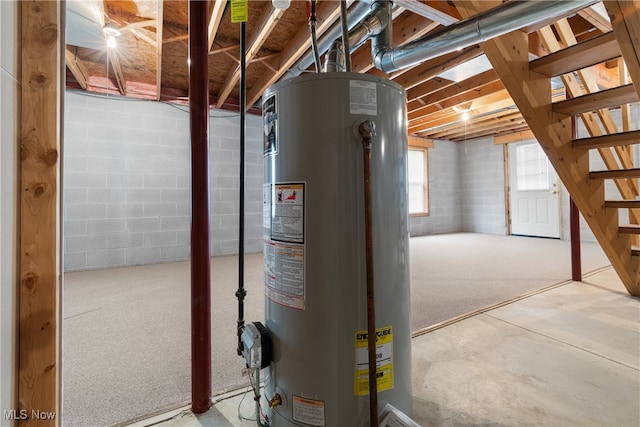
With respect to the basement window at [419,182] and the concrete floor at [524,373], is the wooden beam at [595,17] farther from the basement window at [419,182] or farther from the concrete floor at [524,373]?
the basement window at [419,182]

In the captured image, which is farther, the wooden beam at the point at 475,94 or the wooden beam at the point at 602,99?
the wooden beam at the point at 475,94

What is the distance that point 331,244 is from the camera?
0.90 m

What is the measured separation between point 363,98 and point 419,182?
629 cm

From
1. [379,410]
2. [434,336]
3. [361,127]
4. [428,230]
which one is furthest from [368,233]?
[428,230]

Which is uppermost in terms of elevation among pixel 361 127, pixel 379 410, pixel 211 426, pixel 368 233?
pixel 361 127

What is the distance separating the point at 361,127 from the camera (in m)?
0.88

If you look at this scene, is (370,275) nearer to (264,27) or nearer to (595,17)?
(264,27)

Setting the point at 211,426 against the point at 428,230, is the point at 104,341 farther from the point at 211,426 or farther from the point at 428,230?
the point at 428,230

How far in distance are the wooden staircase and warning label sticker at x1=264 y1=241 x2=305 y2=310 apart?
1.60 m

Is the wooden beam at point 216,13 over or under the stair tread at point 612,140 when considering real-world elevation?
over

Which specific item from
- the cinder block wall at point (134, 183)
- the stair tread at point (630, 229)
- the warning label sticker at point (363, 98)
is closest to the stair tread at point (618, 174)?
the stair tread at point (630, 229)

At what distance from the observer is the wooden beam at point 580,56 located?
54.1 inches

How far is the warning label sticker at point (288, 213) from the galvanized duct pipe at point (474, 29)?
121 cm

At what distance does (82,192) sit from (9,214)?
3505 millimetres
